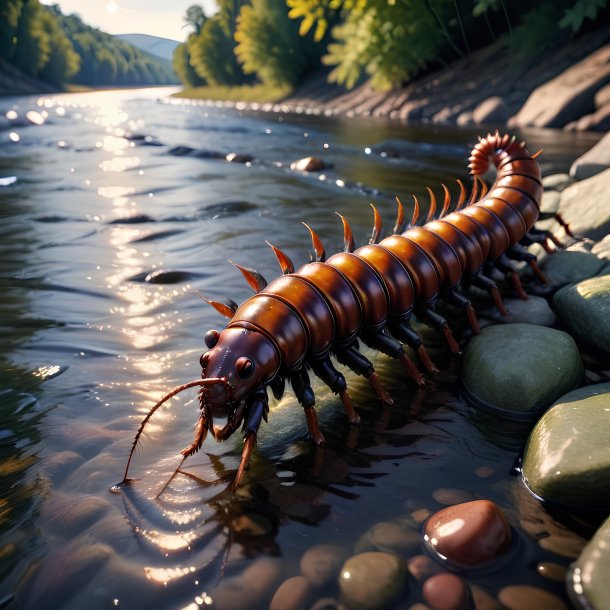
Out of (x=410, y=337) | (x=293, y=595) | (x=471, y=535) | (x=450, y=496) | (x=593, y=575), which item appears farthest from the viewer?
(x=410, y=337)

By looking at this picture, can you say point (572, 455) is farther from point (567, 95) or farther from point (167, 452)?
point (567, 95)

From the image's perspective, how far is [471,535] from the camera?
2.36 metres

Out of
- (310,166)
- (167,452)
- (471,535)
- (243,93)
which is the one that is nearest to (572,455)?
(471,535)

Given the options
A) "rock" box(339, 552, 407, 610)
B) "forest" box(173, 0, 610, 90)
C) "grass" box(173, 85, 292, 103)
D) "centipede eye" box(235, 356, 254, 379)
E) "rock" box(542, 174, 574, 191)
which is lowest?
"grass" box(173, 85, 292, 103)

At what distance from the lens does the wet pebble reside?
Answer: 2.75 meters

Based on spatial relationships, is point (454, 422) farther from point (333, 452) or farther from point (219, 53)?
point (219, 53)

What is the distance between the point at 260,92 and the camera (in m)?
55.2

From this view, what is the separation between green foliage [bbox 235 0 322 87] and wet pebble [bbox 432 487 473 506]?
51358 mm

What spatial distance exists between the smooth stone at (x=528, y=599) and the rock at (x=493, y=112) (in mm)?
23196

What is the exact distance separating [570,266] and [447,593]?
373cm

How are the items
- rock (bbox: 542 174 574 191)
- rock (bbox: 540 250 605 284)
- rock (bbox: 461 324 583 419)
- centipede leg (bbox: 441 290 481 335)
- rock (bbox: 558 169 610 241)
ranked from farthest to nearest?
rock (bbox: 542 174 574 191) < rock (bbox: 558 169 610 241) < rock (bbox: 540 250 605 284) < centipede leg (bbox: 441 290 481 335) < rock (bbox: 461 324 583 419)

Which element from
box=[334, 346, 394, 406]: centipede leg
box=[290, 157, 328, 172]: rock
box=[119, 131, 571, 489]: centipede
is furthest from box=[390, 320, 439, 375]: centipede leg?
box=[290, 157, 328, 172]: rock

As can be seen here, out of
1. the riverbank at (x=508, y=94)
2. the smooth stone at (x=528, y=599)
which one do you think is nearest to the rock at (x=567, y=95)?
the riverbank at (x=508, y=94)

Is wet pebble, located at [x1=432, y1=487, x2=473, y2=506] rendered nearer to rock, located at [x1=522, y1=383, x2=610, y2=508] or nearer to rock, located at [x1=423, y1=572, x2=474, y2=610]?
rock, located at [x1=522, y1=383, x2=610, y2=508]
